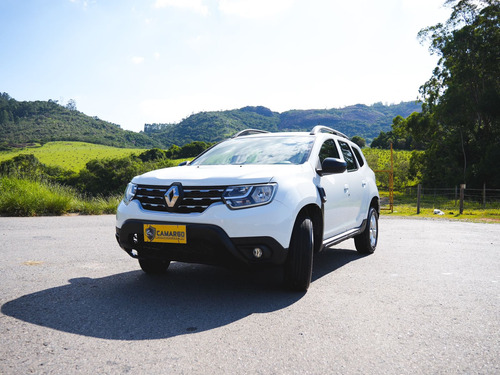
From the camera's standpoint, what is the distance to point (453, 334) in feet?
11.0

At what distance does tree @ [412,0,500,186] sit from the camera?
3681 cm

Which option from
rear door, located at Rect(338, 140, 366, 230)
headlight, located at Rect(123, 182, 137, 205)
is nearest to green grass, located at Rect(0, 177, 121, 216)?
headlight, located at Rect(123, 182, 137, 205)

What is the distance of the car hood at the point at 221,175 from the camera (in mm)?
4035

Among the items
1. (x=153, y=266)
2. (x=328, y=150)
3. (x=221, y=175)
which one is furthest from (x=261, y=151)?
(x=153, y=266)

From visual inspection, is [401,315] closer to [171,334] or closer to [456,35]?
[171,334]

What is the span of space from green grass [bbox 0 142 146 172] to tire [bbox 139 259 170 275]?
93950 millimetres

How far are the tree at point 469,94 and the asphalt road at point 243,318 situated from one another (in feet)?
117

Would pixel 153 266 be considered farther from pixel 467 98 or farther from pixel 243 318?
pixel 467 98

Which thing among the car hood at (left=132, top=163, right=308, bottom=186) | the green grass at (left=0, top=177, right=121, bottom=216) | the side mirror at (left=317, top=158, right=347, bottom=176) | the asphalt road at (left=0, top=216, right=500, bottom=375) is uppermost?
the side mirror at (left=317, top=158, right=347, bottom=176)

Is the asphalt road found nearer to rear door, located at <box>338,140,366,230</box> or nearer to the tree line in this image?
rear door, located at <box>338,140,366,230</box>

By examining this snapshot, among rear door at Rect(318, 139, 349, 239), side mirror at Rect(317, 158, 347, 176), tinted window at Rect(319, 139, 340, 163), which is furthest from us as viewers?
tinted window at Rect(319, 139, 340, 163)

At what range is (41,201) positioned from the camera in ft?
40.7

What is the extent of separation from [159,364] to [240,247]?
1.41 meters

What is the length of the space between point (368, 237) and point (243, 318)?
3731 millimetres
